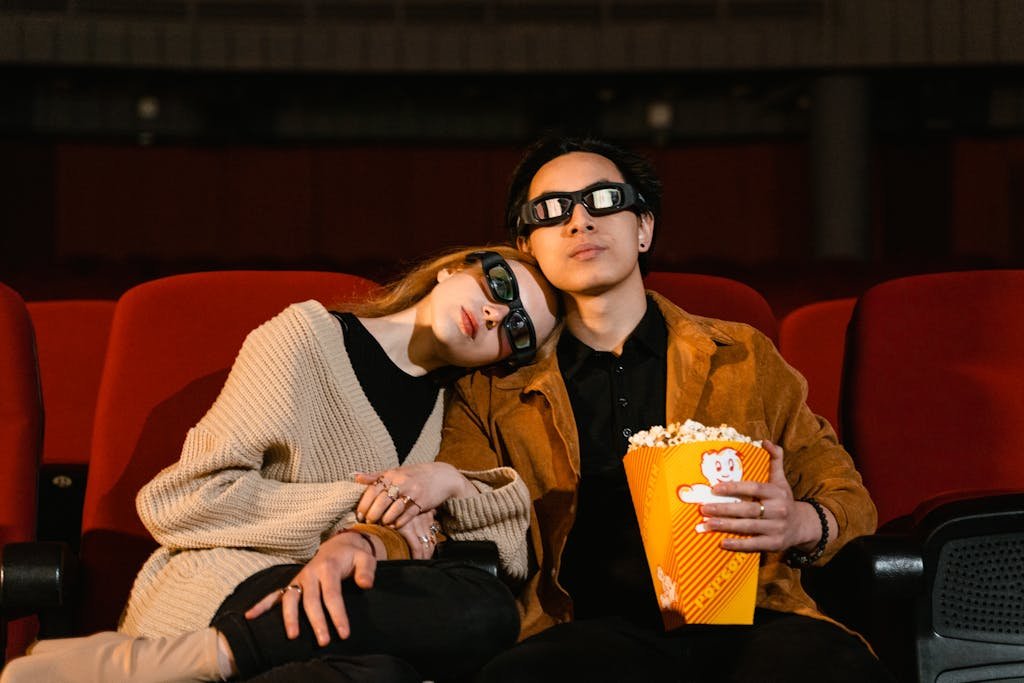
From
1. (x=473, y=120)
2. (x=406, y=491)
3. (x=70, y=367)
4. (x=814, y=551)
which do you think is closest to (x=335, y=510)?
(x=406, y=491)

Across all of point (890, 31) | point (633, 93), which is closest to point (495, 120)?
point (633, 93)

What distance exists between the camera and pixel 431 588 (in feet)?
3.58

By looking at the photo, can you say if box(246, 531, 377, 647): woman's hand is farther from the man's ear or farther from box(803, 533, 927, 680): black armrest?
the man's ear

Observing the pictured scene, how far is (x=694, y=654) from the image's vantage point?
4.08 ft

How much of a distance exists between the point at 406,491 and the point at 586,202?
1.52 feet

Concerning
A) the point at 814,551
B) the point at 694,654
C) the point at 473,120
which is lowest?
the point at 694,654

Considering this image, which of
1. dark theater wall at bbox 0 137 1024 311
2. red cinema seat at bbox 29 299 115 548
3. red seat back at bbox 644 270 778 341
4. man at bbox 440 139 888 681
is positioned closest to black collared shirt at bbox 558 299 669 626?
man at bbox 440 139 888 681

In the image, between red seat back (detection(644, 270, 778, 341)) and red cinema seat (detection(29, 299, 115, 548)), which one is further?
red cinema seat (detection(29, 299, 115, 548))

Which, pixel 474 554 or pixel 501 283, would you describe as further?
pixel 501 283

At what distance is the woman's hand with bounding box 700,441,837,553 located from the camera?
1108mm

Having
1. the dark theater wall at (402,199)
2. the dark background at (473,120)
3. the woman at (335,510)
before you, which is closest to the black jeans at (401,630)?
the woman at (335,510)

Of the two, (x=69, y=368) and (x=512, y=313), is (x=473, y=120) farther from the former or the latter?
(x=512, y=313)

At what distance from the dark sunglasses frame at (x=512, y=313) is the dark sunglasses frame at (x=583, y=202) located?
0.25 ft

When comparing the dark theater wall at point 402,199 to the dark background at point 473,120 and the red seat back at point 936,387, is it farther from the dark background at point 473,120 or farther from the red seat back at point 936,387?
the red seat back at point 936,387
